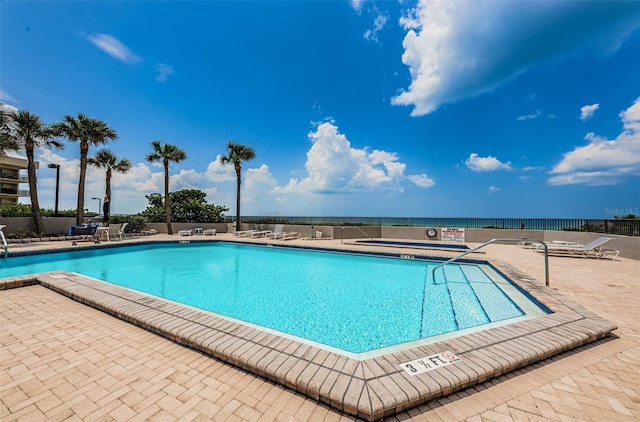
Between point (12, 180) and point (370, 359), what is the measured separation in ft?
165

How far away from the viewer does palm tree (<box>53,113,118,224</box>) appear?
45.0ft

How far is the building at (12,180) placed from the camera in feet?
101

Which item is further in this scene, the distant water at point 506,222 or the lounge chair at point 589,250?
the distant water at point 506,222

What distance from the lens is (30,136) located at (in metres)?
12.6

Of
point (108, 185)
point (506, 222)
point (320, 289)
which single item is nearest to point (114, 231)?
point (108, 185)

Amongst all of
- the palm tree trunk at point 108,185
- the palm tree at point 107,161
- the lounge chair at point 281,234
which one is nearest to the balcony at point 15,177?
the palm tree at point 107,161

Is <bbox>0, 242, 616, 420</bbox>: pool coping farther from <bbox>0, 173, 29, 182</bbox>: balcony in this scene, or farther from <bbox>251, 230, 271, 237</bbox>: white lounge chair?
<bbox>0, 173, 29, 182</bbox>: balcony

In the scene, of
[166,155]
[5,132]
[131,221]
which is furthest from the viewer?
[166,155]

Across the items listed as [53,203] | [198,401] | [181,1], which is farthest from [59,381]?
[53,203]

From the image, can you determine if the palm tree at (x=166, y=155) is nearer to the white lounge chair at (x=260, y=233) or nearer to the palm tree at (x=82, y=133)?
the palm tree at (x=82, y=133)

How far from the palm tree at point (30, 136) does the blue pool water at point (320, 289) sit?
5.92 m

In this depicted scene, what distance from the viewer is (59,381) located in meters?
2.03

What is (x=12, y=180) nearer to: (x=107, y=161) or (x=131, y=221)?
(x=107, y=161)

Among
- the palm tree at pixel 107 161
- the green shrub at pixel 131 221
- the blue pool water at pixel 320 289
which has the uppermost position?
the palm tree at pixel 107 161
